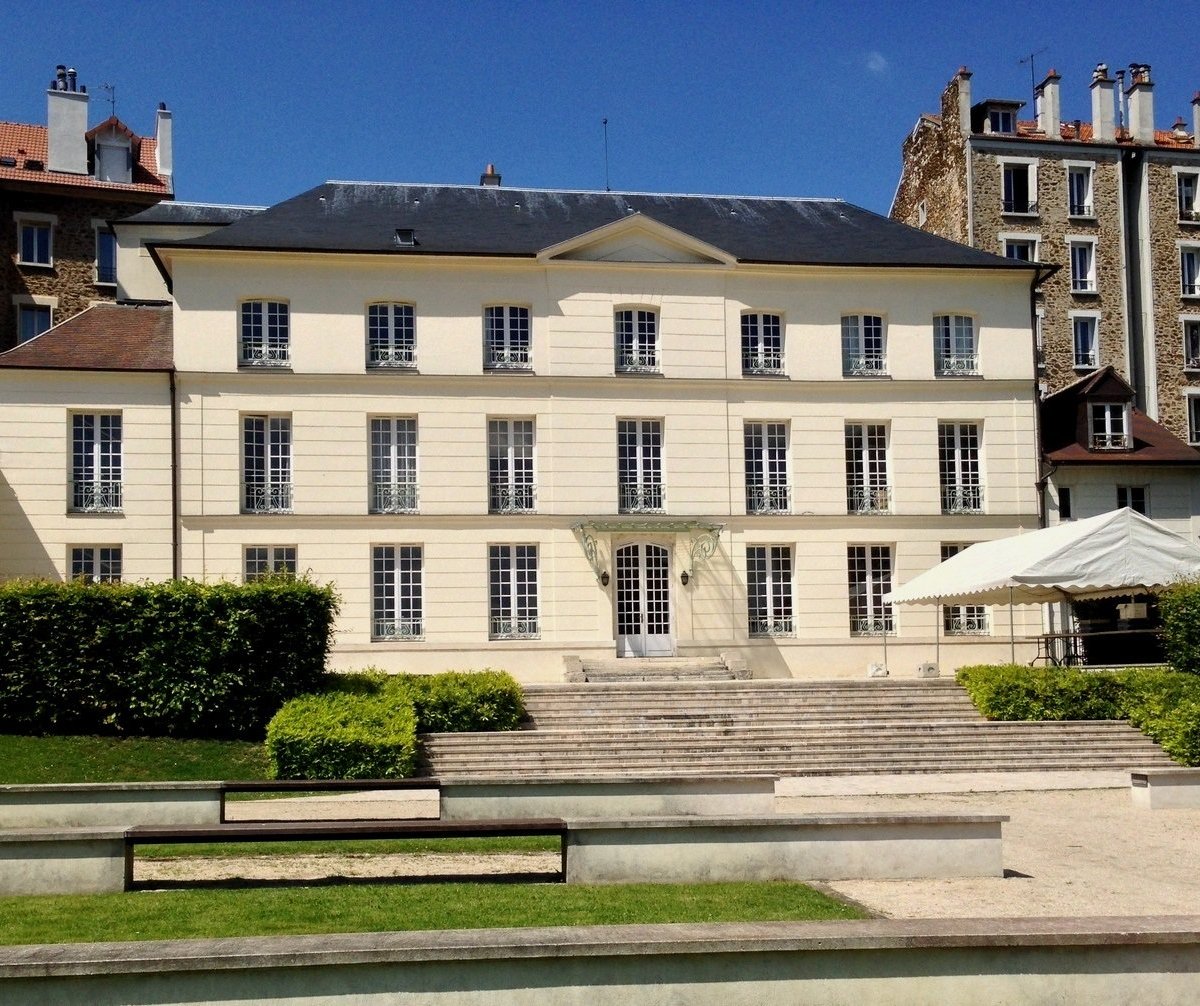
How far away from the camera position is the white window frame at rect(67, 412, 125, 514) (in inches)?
1147

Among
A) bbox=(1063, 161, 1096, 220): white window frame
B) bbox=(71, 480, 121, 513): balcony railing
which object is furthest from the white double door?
bbox=(1063, 161, 1096, 220): white window frame

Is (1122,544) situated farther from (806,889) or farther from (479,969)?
(479,969)

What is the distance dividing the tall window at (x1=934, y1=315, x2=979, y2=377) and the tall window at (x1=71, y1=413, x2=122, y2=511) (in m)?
19.3

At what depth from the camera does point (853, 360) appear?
3212 cm

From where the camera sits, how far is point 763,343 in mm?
Result: 31922

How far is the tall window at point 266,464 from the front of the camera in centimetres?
2956

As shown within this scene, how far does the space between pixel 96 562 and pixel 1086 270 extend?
32565 mm

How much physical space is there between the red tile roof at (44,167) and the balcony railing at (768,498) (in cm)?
2524

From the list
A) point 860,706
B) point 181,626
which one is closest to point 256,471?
point 181,626

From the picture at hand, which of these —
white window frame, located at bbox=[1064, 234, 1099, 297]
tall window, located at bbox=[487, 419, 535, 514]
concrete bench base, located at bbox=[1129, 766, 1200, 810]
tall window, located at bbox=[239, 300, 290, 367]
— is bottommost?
concrete bench base, located at bbox=[1129, 766, 1200, 810]

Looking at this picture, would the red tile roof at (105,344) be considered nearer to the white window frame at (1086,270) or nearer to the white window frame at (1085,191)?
the white window frame at (1086,270)

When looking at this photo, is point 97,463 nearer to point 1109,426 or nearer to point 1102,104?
point 1109,426

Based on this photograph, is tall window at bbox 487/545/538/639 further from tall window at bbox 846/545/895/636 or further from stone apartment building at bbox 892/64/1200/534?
stone apartment building at bbox 892/64/1200/534

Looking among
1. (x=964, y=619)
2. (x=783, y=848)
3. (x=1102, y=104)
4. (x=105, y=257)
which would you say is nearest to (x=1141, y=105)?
(x=1102, y=104)
